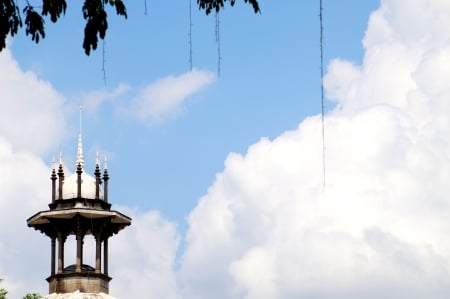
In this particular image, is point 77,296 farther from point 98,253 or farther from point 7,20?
point 7,20

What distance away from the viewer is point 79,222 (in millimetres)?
57875

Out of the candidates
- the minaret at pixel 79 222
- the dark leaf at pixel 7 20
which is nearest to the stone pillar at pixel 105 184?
the minaret at pixel 79 222

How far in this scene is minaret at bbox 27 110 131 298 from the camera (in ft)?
190

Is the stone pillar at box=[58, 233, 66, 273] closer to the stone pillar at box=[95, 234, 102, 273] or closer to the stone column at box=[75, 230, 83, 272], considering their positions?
the stone column at box=[75, 230, 83, 272]

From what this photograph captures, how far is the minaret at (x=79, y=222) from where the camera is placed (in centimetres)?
5781

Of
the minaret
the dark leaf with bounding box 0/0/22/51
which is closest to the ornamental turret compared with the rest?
the minaret

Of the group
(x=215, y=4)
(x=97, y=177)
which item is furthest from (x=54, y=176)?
(x=215, y=4)

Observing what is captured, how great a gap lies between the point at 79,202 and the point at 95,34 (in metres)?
39.3

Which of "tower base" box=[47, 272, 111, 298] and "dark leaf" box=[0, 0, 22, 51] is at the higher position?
"tower base" box=[47, 272, 111, 298]

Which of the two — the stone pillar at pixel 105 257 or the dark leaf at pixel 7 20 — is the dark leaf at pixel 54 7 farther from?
the stone pillar at pixel 105 257

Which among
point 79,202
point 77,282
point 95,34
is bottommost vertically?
point 95,34

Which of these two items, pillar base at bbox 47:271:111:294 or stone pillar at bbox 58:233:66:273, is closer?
pillar base at bbox 47:271:111:294

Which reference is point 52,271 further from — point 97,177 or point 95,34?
point 95,34

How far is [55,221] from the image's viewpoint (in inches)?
2308
